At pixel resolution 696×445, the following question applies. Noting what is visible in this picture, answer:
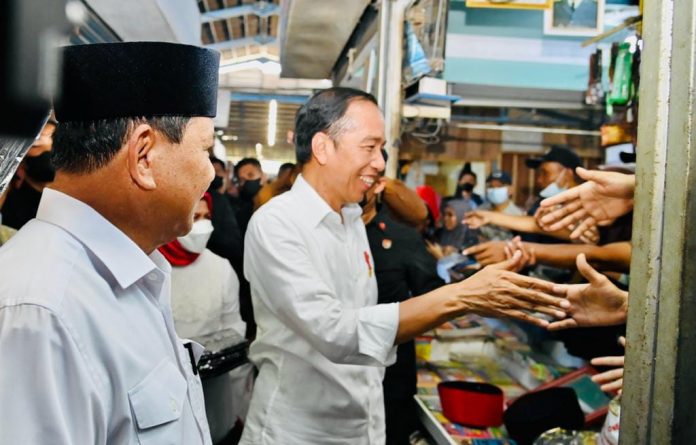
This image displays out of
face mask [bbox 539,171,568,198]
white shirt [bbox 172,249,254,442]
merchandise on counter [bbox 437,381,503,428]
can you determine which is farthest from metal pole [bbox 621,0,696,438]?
face mask [bbox 539,171,568,198]

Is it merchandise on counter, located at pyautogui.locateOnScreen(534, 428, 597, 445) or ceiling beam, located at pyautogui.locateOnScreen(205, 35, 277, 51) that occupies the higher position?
ceiling beam, located at pyautogui.locateOnScreen(205, 35, 277, 51)

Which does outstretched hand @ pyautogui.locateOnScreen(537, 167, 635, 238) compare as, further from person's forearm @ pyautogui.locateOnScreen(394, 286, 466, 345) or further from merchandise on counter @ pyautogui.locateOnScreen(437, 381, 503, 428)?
merchandise on counter @ pyautogui.locateOnScreen(437, 381, 503, 428)

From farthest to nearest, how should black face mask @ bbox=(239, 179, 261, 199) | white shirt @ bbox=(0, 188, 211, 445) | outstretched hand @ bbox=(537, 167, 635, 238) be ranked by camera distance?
black face mask @ bbox=(239, 179, 261, 199) → outstretched hand @ bbox=(537, 167, 635, 238) → white shirt @ bbox=(0, 188, 211, 445)

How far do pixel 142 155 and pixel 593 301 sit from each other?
1182 mm

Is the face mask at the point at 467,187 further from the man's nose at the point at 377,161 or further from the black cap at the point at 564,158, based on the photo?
the man's nose at the point at 377,161

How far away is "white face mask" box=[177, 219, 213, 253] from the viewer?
3.21 m

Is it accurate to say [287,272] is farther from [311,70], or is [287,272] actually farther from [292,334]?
[311,70]

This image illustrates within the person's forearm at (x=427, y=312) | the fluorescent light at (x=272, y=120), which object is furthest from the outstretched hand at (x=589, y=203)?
the fluorescent light at (x=272, y=120)

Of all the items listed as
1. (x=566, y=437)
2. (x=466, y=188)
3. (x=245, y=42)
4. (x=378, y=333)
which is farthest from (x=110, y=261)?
(x=245, y=42)

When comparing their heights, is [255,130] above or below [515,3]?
above

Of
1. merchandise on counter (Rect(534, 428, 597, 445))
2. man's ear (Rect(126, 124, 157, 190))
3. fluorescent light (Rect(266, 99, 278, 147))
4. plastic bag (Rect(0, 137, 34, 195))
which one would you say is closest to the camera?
plastic bag (Rect(0, 137, 34, 195))

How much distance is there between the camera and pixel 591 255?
2371mm

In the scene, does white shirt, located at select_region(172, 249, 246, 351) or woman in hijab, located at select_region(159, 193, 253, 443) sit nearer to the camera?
woman in hijab, located at select_region(159, 193, 253, 443)

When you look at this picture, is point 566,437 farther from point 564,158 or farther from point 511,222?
point 564,158
